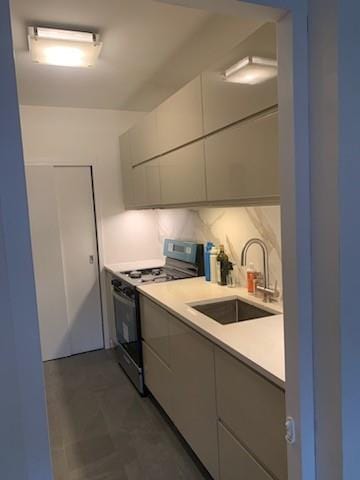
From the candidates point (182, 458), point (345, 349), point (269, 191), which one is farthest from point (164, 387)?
point (345, 349)

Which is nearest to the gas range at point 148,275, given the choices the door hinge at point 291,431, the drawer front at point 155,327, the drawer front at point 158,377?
→ the drawer front at point 155,327

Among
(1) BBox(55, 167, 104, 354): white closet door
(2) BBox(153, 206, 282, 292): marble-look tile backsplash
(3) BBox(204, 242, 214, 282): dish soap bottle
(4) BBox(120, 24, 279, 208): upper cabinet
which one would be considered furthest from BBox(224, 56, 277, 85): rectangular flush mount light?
(1) BBox(55, 167, 104, 354): white closet door

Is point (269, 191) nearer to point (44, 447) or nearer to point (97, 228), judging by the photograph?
point (44, 447)

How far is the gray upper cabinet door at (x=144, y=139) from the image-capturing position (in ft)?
9.24

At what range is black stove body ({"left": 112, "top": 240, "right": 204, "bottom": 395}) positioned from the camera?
2.86m

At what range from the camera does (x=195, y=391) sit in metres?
1.96

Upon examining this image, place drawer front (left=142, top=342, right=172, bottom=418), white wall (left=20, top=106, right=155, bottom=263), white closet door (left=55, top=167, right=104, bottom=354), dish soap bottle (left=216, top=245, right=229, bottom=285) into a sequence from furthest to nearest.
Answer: white closet door (left=55, top=167, right=104, bottom=354) → white wall (left=20, top=106, right=155, bottom=263) → dish soap bottle (left=216, top=245, right=229, bottom=285) → drawer front (left=142, top=342, right=172, bottom=418)

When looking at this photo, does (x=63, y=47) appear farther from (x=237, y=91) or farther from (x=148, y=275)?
(x=148, y=275)

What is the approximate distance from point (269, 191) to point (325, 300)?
743mm

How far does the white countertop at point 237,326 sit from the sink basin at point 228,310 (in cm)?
4

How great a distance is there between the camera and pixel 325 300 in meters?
0.93

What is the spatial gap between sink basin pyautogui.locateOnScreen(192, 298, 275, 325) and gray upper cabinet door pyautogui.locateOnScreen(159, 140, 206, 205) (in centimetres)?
68

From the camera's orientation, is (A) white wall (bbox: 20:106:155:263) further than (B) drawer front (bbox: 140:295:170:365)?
Yes

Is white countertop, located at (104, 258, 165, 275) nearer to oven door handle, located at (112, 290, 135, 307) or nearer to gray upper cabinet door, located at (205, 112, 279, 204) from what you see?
oven door handle, located at (112, 290, 135, 307)
